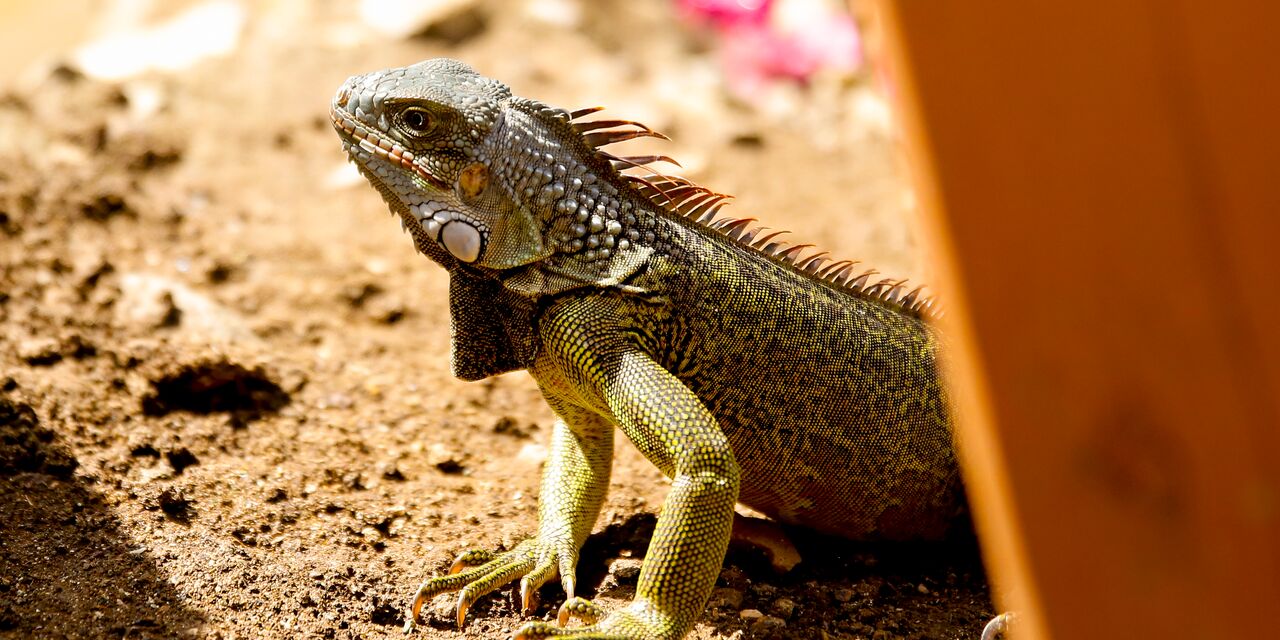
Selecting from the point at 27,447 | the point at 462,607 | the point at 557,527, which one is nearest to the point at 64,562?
the point at 27,447

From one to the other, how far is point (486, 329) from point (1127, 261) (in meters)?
2.14

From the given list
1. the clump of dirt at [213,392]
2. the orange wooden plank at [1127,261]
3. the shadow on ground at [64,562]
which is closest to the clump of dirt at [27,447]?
the shadow on ground at [64,562]

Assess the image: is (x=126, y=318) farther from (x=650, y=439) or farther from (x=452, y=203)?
(x=650, y=439)

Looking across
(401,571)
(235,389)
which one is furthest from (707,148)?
(401,571)

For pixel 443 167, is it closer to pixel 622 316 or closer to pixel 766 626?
pixel 622 316

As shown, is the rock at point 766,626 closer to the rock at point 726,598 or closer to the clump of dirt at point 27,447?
the rock at point 726,598

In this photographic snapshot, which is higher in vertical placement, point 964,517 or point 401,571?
point 964,517

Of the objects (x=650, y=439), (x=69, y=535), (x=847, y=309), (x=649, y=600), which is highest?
(x=847, y=309)

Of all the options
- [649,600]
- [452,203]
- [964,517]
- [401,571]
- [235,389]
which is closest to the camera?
[649,600]

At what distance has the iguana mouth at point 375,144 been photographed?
3201mm

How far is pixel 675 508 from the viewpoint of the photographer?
2855 mm

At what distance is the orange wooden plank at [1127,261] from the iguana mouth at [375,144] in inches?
75.0

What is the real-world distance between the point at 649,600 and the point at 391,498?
136cm

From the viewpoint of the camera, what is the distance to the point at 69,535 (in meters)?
3.28
